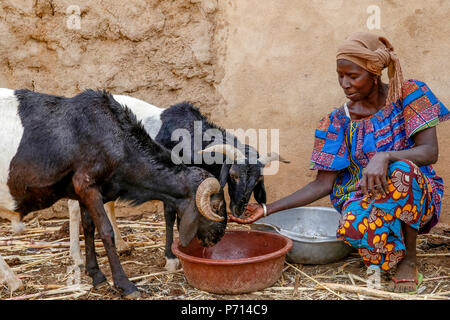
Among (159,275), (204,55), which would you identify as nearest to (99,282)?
(159,275)

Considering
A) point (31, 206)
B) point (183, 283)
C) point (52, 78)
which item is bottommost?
point (183, 283)

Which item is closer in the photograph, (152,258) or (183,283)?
(183,283)

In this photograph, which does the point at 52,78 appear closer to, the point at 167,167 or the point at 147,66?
the point at 147,66

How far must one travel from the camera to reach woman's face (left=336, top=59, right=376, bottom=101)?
11.5 feet

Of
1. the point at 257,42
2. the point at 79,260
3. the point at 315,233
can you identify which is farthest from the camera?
the point at 257,42

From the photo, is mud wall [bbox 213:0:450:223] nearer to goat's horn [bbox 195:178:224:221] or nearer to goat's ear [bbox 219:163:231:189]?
goat's ear [bbox 219:163:231:189]

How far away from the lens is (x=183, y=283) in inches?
147

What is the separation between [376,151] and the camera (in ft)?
11.8

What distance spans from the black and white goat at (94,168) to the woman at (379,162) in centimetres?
47

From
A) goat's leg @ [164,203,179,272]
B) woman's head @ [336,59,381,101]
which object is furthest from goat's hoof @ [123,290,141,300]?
woman's head @ [336,59,381,101]

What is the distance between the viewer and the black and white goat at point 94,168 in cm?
344

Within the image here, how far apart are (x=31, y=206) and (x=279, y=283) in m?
2.14

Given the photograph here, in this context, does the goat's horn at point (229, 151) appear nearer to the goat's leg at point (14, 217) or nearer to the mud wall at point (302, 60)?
the mud wall at point (302, 60)

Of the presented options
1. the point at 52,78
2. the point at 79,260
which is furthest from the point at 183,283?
the point at 52,78
